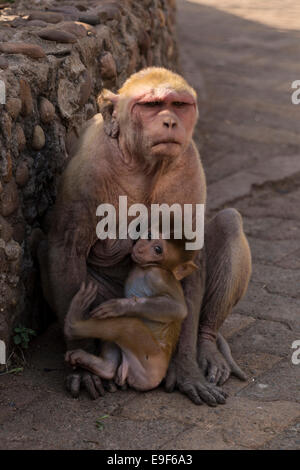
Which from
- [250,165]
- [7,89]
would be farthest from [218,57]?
[7,89]

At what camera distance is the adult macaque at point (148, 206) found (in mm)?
3592

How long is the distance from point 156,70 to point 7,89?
29.6 inches

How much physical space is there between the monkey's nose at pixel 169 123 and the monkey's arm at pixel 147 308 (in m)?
0.79

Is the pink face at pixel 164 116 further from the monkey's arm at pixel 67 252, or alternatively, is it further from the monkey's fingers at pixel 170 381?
the monkey's fingers at pixel 170 381

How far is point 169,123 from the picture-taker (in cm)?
349

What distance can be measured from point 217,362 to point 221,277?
0.43 meters

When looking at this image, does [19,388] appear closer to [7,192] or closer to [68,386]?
[68,386]

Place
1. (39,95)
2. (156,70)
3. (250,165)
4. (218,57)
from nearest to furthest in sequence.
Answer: (156,70) → (39,95) → (250,165) → (218,57)

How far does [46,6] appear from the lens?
18.0 feet

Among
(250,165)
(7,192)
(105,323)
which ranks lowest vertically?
(250,165)

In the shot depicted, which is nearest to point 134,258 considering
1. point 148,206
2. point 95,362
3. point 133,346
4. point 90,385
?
point 148,206

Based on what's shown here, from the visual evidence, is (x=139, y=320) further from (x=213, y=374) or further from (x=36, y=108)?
(x=36, y=108)

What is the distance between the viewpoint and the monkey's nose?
3.48 meters

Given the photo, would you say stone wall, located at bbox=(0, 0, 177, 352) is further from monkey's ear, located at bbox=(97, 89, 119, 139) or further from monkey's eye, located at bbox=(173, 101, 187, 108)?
monkey's eye, located at bbox=(173, 101, 187, 108)
